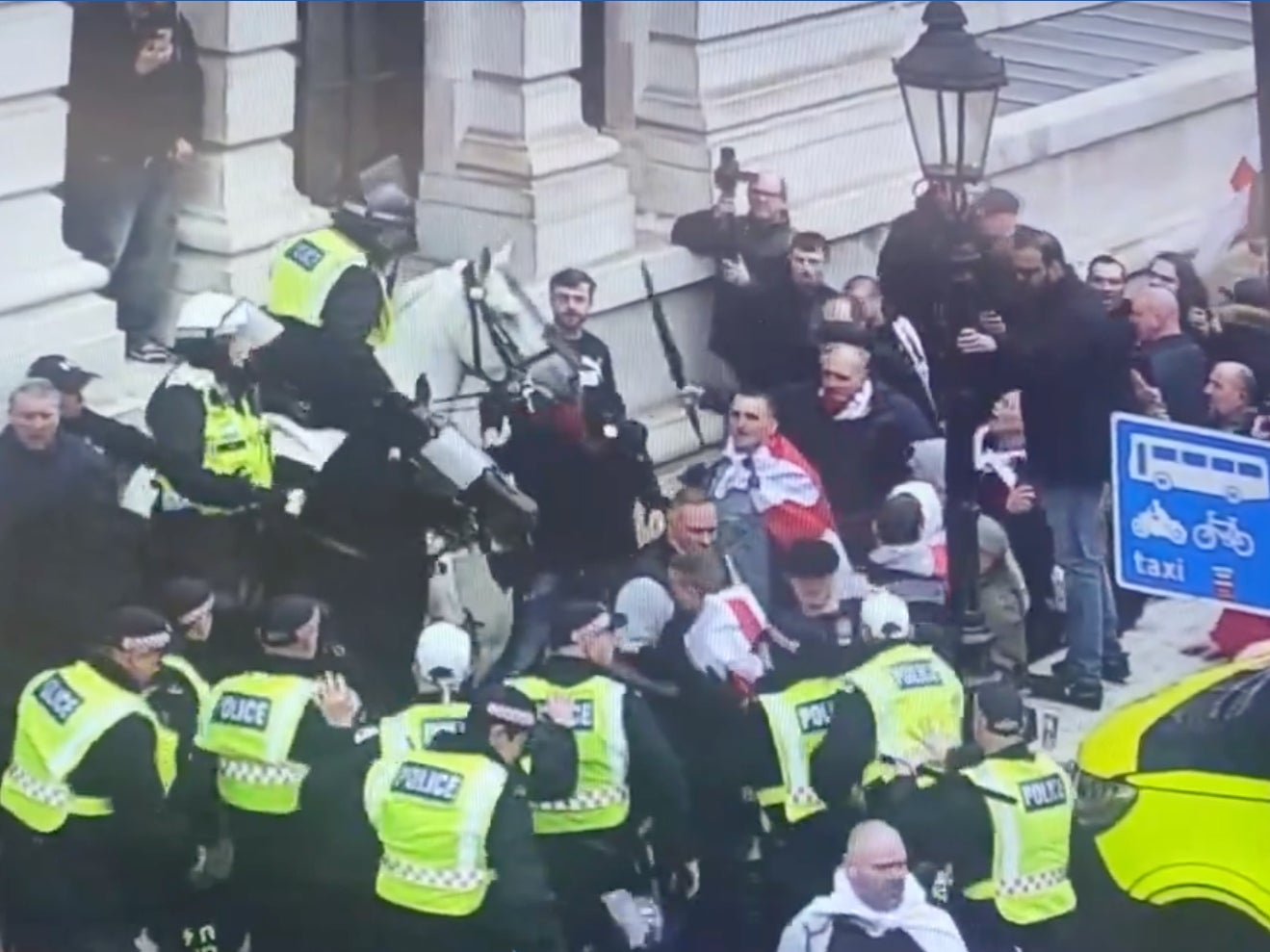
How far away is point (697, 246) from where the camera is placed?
7.51m

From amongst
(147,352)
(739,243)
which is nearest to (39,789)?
(147,352)

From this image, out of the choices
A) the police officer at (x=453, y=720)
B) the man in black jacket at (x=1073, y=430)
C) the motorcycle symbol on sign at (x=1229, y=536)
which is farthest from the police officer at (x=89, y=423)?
the motorcycle symbol on sign at (x=1229, y=536)

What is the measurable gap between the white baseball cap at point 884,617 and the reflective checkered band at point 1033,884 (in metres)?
0.60

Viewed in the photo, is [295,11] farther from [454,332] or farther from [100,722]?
[100,722]

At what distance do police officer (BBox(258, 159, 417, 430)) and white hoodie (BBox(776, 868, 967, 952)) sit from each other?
1466 mm

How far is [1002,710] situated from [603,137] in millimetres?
1827

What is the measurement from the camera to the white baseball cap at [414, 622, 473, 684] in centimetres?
700

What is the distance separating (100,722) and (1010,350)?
7.37 ft

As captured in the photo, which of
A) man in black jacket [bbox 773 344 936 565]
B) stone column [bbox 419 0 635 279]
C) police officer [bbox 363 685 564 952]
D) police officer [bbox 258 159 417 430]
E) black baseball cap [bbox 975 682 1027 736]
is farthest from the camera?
stone column [bbox 419 0 635 279]

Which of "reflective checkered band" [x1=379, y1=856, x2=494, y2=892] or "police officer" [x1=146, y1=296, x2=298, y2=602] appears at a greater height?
"police officer" [x1=146, y1=296, x2=298, y2=602]

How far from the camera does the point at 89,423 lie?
7066mm

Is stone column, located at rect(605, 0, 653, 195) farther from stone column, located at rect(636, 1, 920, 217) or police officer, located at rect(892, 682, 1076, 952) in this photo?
police officer, located at rect(892, 682, 1076, 952)

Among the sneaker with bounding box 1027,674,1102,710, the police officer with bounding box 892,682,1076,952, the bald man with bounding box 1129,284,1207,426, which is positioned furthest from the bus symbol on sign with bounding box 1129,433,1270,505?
the police officer with bounding box 892,682,1076,952

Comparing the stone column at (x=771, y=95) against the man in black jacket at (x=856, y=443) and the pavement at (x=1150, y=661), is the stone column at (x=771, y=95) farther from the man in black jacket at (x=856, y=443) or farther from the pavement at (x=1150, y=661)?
the pavement at (x=1150, y=661)
